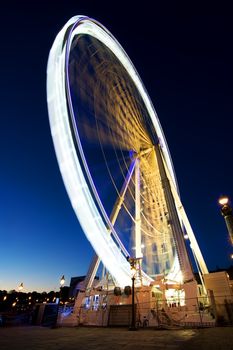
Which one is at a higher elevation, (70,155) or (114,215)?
(114,215)

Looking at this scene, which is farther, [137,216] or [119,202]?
[137,216]

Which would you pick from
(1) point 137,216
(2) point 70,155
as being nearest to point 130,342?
(2) point 70,155

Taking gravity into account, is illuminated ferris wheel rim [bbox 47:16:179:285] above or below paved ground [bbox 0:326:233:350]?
above

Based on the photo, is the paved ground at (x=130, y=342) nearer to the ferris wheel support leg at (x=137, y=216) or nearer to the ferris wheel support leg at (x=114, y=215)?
the ferris wheel support leg at (x=114, y=215)

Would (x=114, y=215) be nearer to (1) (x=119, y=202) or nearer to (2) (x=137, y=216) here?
(1) (x=119, y=202)

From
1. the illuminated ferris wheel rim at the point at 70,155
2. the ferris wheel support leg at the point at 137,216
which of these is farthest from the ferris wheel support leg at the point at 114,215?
the illuminated ferris wheel rim at the point at 70,155

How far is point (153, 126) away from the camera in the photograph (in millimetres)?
19906

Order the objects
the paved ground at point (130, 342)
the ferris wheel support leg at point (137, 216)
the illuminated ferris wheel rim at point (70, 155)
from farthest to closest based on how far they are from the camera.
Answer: the ferris wheel support leg at point (137, 216), the illuminated ferris wheel rim at point (70, 155), the paved ground at point (130, 342)

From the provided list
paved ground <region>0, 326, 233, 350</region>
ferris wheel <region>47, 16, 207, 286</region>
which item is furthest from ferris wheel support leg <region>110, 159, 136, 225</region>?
paved ground <region>0, 326, 233, 350</region>

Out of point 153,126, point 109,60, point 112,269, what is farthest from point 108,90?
point 112,269

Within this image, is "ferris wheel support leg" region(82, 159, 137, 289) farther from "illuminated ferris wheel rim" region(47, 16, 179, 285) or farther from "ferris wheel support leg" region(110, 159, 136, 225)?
"illuminated ferris wheel rim" region(47, 16, 179, 285)

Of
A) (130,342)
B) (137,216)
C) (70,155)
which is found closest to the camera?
(130,342)

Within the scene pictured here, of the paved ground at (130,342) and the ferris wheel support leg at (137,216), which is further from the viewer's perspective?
the ferris wheel support leg at (137,216)

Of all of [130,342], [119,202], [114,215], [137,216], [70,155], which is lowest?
[130,342]
